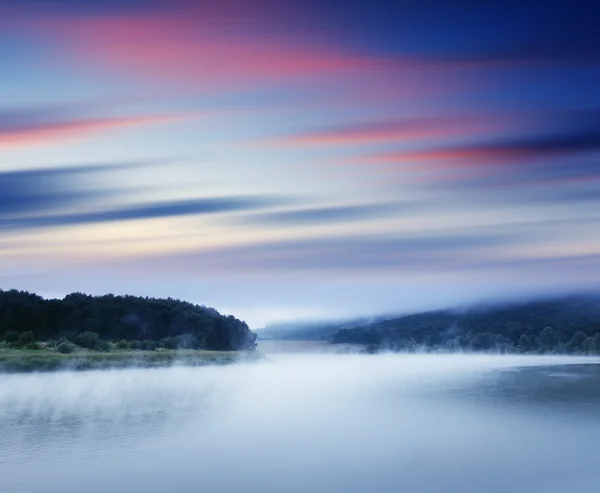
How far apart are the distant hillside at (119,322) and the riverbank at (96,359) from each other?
19.4 ft

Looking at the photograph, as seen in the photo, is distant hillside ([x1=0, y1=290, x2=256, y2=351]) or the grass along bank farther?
distant hillside ([x1=0, y1=290, x2=256, y2=351])

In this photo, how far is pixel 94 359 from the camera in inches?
3260

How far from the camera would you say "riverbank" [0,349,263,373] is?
232ft

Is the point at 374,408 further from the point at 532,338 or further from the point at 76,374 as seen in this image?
the point at 532,338

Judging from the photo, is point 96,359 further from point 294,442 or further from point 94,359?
point 294,442

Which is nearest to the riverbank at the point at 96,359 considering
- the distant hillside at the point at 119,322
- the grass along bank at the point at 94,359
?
the grass along bank at the point at 94,359

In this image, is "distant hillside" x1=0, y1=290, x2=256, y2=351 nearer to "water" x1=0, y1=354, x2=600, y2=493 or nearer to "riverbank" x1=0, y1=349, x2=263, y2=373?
"riverbank" x1=0, y1=349, x2=263, y2=373

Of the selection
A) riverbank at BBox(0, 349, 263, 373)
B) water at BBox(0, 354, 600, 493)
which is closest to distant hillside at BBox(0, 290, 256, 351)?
riverbank at BBox(0, 349, 263, 373)

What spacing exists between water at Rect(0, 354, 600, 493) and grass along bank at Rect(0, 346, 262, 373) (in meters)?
15.6

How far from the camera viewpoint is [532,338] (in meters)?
193

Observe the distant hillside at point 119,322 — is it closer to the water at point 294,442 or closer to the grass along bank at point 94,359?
the grass along bank at point 94,359

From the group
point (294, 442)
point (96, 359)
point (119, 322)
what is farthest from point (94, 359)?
point (294, 442)

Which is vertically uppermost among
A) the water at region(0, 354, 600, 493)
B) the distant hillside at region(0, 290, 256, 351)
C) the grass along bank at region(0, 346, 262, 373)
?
the distant hillside at region(0, 290, 256, 351)

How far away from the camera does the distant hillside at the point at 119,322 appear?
11012 centimetres
